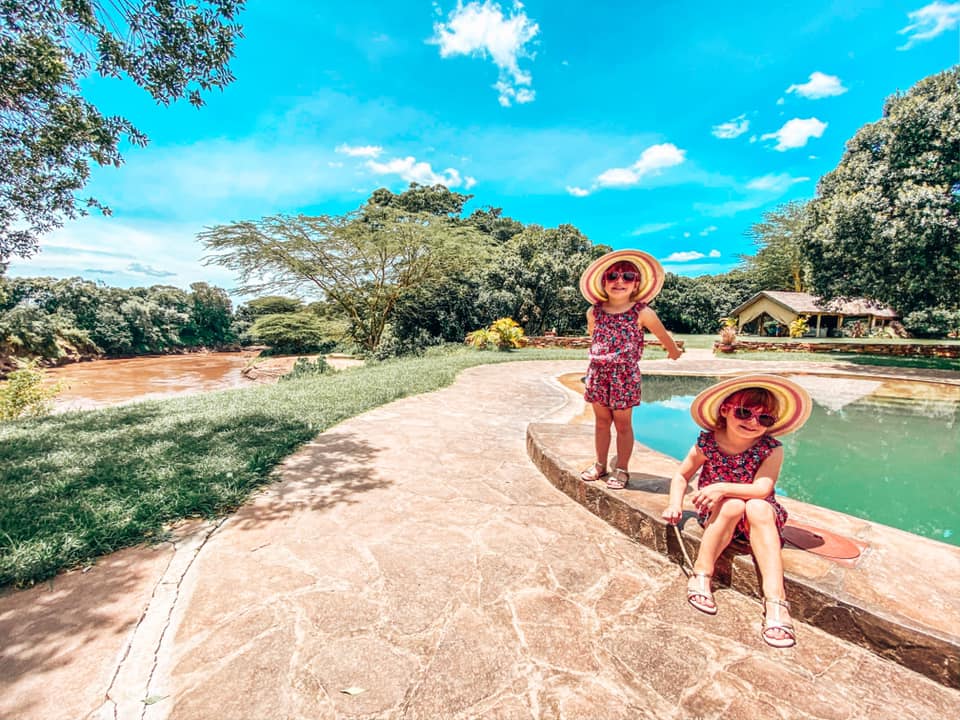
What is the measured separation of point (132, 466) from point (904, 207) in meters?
16.3

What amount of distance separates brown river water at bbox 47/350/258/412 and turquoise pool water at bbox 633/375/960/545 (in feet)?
40.4

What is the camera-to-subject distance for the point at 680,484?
7.18 feet

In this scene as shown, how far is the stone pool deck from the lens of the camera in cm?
146

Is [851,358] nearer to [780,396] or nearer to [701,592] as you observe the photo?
[780,396]

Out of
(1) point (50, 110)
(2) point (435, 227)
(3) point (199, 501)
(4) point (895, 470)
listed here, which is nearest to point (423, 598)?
(3) point (199, 501)

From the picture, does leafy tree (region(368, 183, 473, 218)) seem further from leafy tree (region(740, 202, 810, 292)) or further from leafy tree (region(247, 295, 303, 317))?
leafy tree (region(740, 202, 810, 292))

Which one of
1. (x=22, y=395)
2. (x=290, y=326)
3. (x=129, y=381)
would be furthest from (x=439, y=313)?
(x=22, y=395)

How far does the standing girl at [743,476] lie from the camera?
1.84 metres

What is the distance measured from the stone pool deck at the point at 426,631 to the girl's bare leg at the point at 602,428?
34cm

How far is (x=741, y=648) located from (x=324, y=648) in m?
1.74

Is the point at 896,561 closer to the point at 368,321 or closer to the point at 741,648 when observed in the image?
the point at 741,648

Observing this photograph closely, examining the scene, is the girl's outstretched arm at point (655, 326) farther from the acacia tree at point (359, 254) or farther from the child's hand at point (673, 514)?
the acacia tree at point (359, 254)

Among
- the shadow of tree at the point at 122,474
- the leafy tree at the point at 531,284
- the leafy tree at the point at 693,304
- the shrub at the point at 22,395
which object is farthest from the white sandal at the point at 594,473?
the leafy tree at the point at 693,304

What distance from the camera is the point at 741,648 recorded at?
1.68 meters
